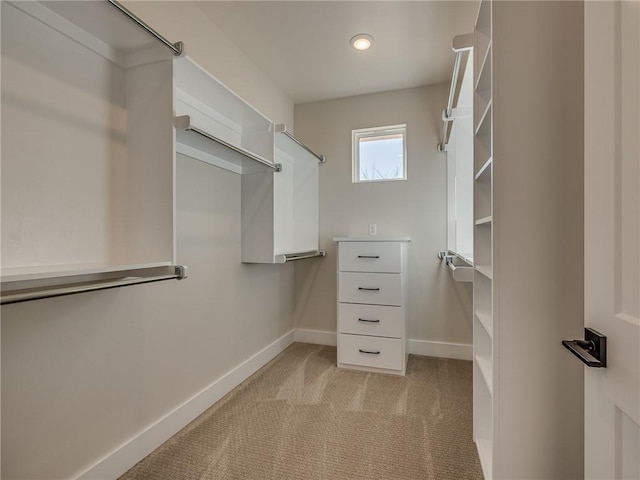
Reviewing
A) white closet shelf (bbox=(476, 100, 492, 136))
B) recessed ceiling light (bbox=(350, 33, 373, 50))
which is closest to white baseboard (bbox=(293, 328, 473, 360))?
white closet shelf (bbox=(476, 100, 492, 136))

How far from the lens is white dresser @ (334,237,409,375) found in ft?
8.73

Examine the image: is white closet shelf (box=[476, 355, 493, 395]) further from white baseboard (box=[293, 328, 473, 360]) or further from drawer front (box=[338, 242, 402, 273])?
white baseboard (box=[293, 328, 473, 360])

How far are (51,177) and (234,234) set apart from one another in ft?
4.17

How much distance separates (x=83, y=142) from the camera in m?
1.33

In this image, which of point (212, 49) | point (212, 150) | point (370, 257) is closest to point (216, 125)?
point (212, 150)

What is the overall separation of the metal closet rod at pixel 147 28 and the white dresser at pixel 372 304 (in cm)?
180

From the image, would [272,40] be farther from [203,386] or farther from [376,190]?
[203,386]

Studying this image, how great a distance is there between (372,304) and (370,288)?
13 cm

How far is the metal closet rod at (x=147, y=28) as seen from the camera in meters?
1.14
